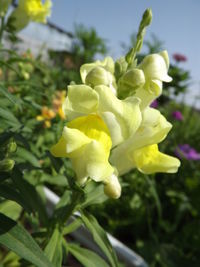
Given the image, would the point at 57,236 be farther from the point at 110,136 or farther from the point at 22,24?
the point at 22,24

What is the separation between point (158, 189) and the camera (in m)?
2.07

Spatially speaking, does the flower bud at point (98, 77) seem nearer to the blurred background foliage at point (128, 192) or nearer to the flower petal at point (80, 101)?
the flower petal at point (80, 101)

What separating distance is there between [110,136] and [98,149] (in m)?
0.06

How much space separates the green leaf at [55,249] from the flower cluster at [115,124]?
0.64 ft

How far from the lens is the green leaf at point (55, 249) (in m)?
0.70

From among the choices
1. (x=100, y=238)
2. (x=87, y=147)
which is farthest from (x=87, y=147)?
(x=100, y=238)

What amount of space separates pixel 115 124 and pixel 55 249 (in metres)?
0.36

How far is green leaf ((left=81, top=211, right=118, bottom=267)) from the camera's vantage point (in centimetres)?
69

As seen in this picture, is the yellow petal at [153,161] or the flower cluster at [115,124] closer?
the flower cluster at [115,124]

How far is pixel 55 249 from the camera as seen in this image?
0.73 meters

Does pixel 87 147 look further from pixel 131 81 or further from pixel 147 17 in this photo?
pixel 147 17

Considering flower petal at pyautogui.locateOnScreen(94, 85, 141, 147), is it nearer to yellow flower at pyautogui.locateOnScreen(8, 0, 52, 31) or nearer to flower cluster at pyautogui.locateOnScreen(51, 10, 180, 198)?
flower cluster at pyautogui.locateOnScreen(51, 10, 180, 198)

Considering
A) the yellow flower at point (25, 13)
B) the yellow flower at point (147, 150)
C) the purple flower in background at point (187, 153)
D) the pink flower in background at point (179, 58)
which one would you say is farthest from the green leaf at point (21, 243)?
the pink flower in background at point (179, 58)

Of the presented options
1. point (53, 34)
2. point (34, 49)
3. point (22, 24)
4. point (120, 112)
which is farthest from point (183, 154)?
point (53, 34)
